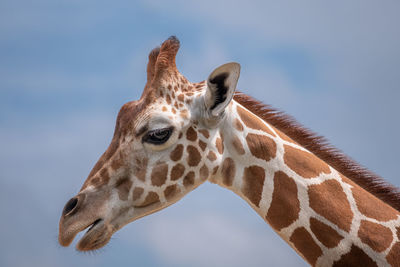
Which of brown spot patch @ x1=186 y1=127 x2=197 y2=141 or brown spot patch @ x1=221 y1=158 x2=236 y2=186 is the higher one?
brown spot patch @ x1=186 y1=127 x2=197 y2=141

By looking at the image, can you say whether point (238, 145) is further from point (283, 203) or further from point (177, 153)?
point (283, 203)

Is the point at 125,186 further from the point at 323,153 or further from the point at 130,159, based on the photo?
the point at 323,153

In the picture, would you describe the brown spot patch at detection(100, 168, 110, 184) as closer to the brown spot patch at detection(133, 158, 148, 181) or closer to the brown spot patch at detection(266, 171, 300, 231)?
the brown spot patch at detection(133, 158, 148, 181)

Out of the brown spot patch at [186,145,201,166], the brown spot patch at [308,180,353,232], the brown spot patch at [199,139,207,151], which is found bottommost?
the brown spot patch at [308,180,353,232]

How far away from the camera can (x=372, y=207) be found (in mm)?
4488

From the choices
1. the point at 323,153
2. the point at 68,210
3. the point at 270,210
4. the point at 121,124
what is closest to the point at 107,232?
the point at 68,210

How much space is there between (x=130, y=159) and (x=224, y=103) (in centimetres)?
116

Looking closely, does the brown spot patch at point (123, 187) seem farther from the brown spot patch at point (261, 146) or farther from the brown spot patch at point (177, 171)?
the brown spot patch at point (261, 146)

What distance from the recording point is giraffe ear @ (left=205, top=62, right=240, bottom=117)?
4586mm

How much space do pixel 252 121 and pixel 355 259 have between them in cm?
180

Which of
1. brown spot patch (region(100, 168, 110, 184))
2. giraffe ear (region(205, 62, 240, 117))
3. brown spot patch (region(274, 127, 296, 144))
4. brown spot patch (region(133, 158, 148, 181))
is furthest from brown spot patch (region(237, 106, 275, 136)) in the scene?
brown spot patch (region(100, 168, 110, 184))

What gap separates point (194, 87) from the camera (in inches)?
207

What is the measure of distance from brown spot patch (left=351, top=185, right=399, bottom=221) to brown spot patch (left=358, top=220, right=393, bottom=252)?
105 mm

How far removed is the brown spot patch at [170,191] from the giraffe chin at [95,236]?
2.21 ft
